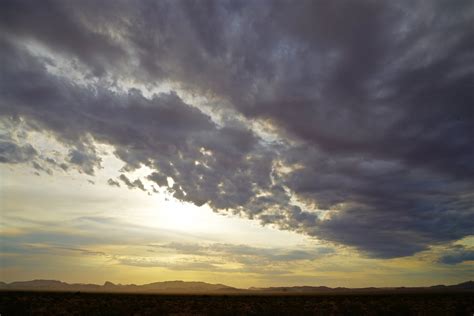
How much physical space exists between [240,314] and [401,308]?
20360mm

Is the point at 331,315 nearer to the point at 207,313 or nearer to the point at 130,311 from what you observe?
the point at 207,313

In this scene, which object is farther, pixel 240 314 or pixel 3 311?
pixel 240 314

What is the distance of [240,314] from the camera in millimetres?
39406

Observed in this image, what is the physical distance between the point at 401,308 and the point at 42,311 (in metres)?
42.0

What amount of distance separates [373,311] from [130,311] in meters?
28.9

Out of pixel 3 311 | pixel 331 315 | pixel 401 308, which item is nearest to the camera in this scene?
pixel 3 311

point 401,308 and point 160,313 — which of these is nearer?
point 160,313

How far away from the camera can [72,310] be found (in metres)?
39.7

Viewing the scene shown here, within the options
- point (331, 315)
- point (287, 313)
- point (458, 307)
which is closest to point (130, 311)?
point (287, 313)

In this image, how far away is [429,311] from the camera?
4059 cm

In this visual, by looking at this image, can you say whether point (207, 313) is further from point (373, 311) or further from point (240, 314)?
point (373, 311)

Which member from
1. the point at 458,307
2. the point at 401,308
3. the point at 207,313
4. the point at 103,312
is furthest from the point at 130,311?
the point at 458,307

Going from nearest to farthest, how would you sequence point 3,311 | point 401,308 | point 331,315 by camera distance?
point 3,311 → point 331,315 → point 401,308

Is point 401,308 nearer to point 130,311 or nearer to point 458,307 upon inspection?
point 458,307
